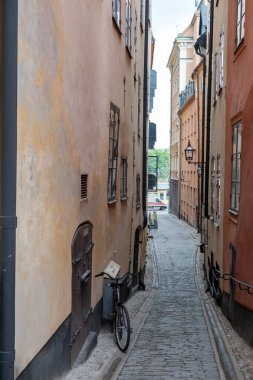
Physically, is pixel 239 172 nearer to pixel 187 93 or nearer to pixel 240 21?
pixel 240 21

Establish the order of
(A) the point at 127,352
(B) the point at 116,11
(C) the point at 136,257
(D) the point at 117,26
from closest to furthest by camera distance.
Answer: (A) the point at 127,352 → (D) the point at 117,26 → (B) the point at 116,11 → (C) the point at 136,257

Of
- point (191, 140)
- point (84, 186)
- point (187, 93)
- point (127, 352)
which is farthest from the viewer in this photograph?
point (187, 93)

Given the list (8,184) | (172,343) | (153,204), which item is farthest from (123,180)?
(153,204)

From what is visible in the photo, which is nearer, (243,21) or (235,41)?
(243,21)

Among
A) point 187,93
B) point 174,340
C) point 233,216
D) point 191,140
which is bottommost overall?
point 174,340

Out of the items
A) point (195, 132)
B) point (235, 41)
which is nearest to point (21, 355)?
point (235, 41)

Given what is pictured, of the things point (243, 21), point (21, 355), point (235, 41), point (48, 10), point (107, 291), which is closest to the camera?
point (21, 355)

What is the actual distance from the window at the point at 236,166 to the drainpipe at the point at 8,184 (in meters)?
7.08

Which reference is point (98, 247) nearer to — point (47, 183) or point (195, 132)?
point (47, 183)

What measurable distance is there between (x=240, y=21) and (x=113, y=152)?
363cm

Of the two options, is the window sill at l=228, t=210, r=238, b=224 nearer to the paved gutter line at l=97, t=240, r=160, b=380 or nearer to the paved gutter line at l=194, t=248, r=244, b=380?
the paved gutter line at l=194, t=248, r=244, b=380

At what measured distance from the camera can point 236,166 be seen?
11.2 m

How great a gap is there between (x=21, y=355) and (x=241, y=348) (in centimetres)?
510

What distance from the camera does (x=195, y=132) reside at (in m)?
34.3
